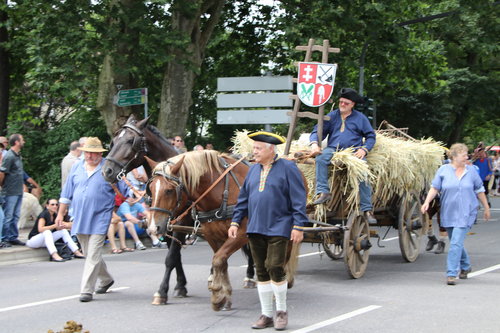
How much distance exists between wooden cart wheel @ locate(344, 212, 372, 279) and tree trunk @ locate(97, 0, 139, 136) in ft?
27.8

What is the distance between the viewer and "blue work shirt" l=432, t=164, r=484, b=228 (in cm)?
955

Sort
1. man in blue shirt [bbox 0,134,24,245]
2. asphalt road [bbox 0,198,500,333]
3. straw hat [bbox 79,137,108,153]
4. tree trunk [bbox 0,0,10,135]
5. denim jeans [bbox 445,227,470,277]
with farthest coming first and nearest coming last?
1. tree trunk [bbox 0,0,10,135]
2. man in blue shirt [bbox 0,134,24,245]
3. denim jeans [bbox 445,227,470,277]
4. straw hat [bbox 79,137,108,153]
5. asphalt road [bbox 0,198,500,333]

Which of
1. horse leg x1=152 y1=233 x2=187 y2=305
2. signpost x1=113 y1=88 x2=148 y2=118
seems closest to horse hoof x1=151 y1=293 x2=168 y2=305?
horse leg x1=152 y1=233 x2=187 y2=305

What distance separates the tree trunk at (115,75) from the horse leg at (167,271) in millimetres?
8843

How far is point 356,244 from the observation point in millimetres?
9844

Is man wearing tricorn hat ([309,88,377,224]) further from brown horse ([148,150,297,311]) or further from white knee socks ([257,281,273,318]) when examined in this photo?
white knee socks ([257,281,273,318])

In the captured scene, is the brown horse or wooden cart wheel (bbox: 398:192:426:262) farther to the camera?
wooden cart wheel (bbox: 398:192:426:262)

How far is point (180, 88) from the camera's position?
1859 cm

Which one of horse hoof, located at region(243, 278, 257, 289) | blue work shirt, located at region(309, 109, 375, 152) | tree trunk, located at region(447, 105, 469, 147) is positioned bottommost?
horse hoof, located at region(243, 278, 257, 289)

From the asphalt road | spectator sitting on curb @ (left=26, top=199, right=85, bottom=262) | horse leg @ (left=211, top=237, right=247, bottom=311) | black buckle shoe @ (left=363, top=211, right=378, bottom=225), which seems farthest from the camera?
spectator sitting on curb @ (left=26, top=199, right=85, bottom=262)

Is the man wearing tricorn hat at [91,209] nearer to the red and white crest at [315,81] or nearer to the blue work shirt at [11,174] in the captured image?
the red and white crest at [315,81]

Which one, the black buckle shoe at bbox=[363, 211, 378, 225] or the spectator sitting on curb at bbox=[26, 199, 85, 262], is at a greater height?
the black buckle shoe at bbox=[363, 211, 378, 225]

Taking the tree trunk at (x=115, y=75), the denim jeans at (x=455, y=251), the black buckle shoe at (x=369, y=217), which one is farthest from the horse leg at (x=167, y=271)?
the tree trunk at (x=115, y=75)

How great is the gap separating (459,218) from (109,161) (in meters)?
4.49
